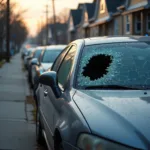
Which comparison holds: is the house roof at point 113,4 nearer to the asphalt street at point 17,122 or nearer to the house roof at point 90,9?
the house roof at point 90,9

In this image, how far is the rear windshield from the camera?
1273cm

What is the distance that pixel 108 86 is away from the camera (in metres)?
3.87

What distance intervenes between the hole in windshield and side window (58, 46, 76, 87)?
269mm

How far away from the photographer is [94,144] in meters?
2.85

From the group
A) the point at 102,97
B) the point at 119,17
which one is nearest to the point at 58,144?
the point at 102,97

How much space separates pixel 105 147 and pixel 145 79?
1380 millimetres

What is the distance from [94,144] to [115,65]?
4.88 ft

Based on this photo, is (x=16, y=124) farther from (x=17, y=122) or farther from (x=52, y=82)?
(x=52, y=82)

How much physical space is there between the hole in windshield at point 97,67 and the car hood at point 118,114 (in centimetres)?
35

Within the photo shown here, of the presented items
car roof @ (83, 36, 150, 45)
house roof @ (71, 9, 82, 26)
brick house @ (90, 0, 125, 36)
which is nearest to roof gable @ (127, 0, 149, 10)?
brick house @ (90, 0, 125, 36)

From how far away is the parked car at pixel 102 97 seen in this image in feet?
9.41

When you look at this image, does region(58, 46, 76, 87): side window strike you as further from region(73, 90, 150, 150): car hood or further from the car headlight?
the car headlight

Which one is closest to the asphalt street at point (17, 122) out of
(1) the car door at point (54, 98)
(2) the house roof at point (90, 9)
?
(1) the car door at point (54, 98)

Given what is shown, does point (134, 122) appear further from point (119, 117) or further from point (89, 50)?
point (89, 50)
